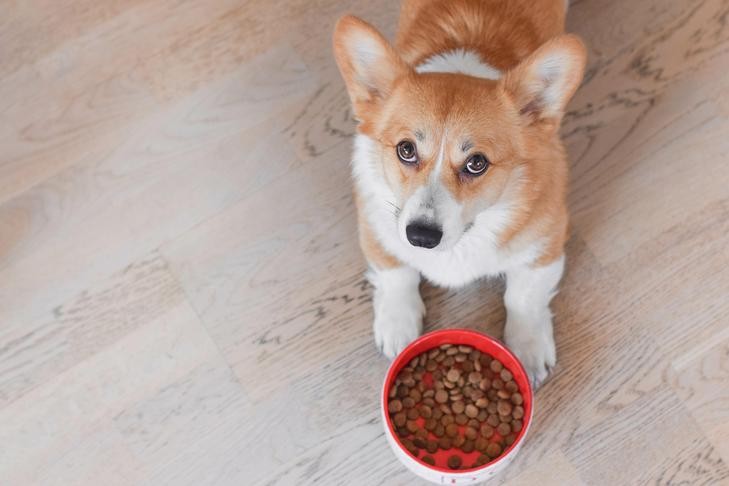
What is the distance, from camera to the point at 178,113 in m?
2.14

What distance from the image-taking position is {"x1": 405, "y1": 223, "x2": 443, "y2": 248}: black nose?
1450 millimetres

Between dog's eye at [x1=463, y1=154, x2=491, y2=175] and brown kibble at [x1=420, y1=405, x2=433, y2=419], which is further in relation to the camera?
brown kibble at [x1=420, y1=405, x2=433, y2=419]

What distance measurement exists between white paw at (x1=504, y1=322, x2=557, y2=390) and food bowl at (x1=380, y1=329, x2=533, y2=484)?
0.26 ft

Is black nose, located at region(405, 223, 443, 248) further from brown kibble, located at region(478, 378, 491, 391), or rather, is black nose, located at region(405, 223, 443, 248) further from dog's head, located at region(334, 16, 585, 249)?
brown kibble, located at region(478, 378, 491, 391)

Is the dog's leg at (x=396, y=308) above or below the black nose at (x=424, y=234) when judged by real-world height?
below

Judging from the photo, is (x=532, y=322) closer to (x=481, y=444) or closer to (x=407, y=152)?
(x=481, y=444)

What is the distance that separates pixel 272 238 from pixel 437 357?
0.52 meters

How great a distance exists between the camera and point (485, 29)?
1.73 m

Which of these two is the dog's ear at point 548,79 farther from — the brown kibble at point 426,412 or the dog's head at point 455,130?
the brown kibble at point 426,412

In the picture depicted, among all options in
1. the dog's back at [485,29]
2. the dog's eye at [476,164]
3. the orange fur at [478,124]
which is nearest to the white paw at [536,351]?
the orange fur at [478,124]

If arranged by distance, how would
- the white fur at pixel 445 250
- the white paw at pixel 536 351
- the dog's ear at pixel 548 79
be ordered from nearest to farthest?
the dog's ear at pixel 548 79
the white fur at pixel 445 250
the white paw at pixel 536 351

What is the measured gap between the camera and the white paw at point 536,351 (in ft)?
5.97

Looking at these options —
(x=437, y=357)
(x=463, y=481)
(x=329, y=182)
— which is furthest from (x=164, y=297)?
(x=463, y=481)

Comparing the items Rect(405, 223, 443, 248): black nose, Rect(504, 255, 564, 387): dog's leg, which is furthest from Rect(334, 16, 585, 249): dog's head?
Rect(504, 255, 564, 387): dog's leg
